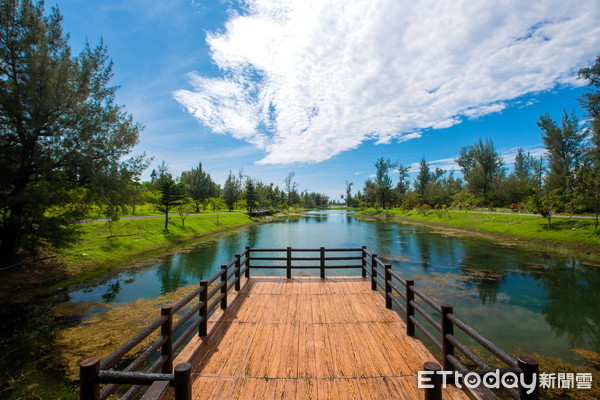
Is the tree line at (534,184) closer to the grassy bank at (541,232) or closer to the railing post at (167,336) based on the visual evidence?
the grassy bank at (541,232)

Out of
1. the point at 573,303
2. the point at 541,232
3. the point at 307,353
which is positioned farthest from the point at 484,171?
the point at 307,353

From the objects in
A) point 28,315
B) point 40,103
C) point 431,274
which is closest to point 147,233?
point 40,103

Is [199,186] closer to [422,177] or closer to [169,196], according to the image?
[169,196]

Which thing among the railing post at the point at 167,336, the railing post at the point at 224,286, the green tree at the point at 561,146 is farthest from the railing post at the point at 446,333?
the green tree at the point at 561,146

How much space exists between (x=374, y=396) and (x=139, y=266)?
16.2 meters

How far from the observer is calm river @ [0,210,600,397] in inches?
266

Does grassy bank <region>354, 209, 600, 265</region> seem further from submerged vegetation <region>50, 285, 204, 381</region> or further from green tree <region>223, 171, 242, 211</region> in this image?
green tree <region>223, 171, 242, 211</region>

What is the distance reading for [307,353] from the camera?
4.52 meters

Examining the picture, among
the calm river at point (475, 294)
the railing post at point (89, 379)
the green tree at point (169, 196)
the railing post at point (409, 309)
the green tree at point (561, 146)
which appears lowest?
the calm river at point (475, 294)

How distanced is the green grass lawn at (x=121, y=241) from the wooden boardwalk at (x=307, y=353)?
13.1m

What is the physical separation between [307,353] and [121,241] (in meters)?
19.8

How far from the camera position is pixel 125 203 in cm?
1578

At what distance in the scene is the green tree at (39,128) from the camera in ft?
36.9

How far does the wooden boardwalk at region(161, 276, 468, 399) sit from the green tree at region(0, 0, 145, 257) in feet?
40.0
